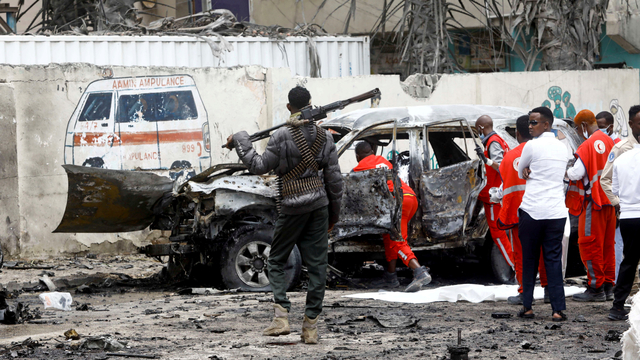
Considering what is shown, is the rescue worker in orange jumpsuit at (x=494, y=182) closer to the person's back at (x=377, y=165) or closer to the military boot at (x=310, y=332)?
the person's back at (x=377, y=165)

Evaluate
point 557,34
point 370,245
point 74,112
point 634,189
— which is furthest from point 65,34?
point 634,189

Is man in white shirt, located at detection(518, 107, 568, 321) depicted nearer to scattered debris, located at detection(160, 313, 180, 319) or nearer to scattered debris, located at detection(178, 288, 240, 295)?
scattered debris, located at detection(160, 313, 180, 319)

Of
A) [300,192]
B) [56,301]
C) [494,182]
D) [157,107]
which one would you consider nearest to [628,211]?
[494,182]

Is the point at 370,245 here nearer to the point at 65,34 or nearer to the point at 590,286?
the point at 590,286

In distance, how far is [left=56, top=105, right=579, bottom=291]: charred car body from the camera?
8055mm

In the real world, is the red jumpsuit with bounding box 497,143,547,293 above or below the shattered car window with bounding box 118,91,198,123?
below

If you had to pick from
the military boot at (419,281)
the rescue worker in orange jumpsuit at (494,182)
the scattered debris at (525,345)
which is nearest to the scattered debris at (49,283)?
the military boot at (419,281)

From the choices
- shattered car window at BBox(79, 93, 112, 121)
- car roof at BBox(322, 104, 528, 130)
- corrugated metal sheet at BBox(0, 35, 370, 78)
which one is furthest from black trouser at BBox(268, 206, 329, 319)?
corrugated metal sheet at BBox(0, 35, 370, 78)

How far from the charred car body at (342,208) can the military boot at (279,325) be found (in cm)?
238

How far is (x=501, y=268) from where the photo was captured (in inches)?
337

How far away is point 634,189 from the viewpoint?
6.11 metres

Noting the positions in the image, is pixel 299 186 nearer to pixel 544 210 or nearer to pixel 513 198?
pixel 544 210

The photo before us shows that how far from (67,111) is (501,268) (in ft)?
21.1

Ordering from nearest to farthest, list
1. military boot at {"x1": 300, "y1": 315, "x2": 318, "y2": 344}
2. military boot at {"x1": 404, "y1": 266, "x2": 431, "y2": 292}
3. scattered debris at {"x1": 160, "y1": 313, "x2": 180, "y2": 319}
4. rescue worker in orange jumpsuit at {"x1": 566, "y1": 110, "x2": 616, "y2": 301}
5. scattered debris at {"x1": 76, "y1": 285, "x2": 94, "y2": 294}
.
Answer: military boot at {"x1": 300, "y1": 315, "x2": 318, "y2": 344}, scattered debris at {"x1": 160, "y1": 313, "x2": 180, "y2": 319}, rescue worker in orange jumpsuit at {"x1": 566, "y1": 110, "x2": 616, "y2": 301}, military boot at {"x1": 404, "y1": 266, "x2": 431, "y2": 292}, scattered debris at {"x1": 76, "y1": 285, "x2": 94, "y2": 294}
